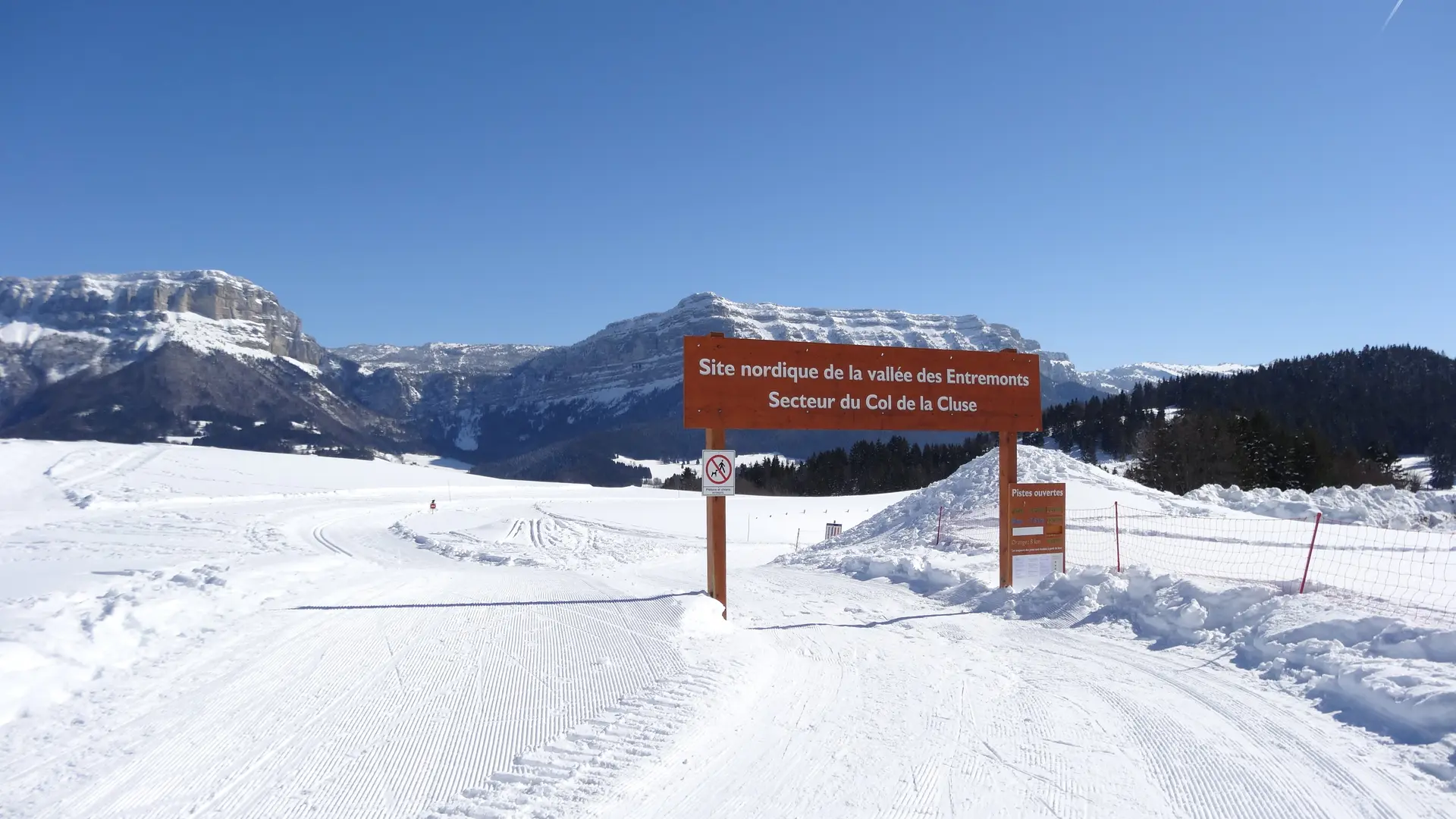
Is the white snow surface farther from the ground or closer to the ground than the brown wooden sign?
closer to the ground

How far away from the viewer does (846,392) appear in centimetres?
1164

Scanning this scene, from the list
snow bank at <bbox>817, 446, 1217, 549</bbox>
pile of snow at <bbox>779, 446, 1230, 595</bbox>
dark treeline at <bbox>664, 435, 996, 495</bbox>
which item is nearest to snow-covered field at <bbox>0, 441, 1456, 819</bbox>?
pile of snow at <bbox>779, 446, 1230, 595</bbox>

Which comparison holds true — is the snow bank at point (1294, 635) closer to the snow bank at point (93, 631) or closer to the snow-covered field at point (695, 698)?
the snow-covered field at point (695, 698)

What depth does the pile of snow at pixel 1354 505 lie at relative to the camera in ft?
79.3

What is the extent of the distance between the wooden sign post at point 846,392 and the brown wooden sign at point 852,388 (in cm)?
1

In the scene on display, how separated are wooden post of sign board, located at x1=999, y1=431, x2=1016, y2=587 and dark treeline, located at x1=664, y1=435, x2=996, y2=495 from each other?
72.7 metres

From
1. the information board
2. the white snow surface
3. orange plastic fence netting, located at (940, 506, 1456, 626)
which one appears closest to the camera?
orange plastic fence netting, located at (940, 506, 1456, 626)

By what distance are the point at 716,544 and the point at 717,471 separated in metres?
1.03

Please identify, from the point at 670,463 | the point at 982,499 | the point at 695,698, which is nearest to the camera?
the point at 695,698

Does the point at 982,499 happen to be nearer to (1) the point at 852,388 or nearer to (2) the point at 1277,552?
(2) the point at 1277,552

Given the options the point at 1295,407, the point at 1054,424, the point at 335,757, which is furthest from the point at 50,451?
the point at 1295,407

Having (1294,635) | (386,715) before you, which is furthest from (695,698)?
(1294,635)

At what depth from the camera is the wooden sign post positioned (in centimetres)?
1077

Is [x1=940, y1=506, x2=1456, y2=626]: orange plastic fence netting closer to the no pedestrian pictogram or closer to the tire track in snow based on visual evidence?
the no pedestrian pictogram
